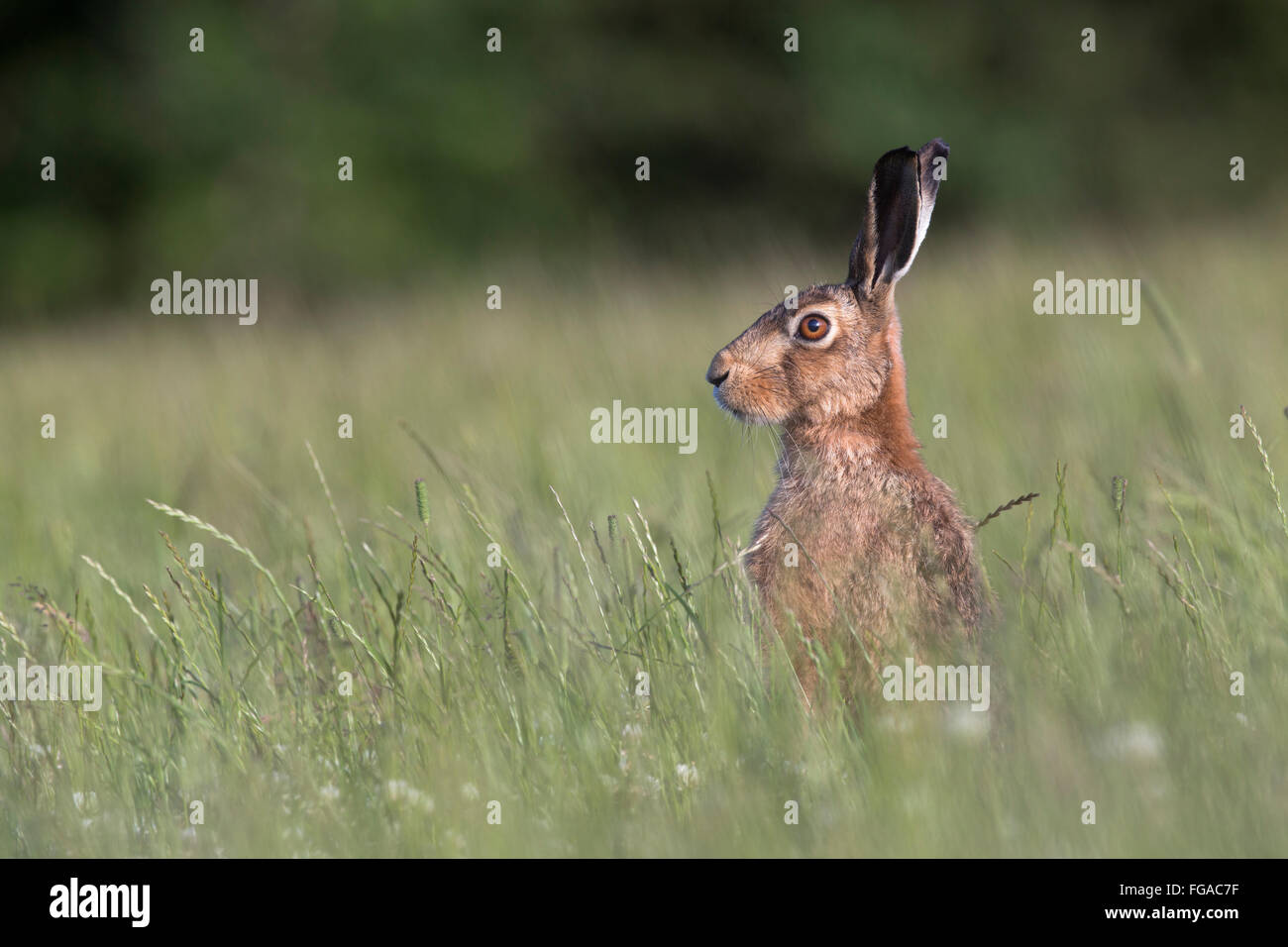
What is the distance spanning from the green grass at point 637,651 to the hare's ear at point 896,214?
0.89 meters

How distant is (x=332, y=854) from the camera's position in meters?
2.90

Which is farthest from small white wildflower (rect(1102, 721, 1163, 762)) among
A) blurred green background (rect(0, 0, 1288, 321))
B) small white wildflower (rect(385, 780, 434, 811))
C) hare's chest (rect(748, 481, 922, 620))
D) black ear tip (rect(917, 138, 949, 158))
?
blurred green background (rect(0, 0, 1288, 321))

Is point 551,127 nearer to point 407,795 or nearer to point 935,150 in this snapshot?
point 935,150

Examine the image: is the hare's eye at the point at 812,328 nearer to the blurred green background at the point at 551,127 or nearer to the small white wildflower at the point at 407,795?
the small white wildflower at the point at 407,795

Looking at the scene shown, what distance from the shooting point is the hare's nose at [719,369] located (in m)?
4.28

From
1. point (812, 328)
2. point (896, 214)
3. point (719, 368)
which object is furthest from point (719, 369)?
point (896, 214)

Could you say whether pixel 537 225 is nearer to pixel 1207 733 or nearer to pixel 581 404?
pixel 581 404

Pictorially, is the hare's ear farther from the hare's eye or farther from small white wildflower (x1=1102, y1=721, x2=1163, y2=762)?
small white wildflower (x1=1102, y1=721, x2=1163, y2=762)

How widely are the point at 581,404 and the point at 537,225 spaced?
49.1ft

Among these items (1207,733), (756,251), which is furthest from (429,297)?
(1207,733)

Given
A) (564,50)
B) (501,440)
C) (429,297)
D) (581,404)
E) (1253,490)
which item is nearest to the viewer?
(1253,490)

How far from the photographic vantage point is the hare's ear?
409 centimetres

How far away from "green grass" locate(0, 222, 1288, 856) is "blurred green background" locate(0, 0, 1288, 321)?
1417cm

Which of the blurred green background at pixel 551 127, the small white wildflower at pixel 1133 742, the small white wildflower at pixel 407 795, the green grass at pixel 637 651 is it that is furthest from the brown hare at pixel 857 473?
the blurred green background at pixel 551 127
